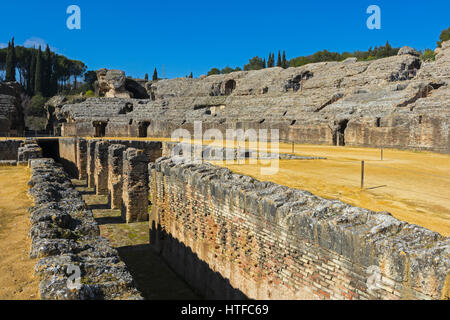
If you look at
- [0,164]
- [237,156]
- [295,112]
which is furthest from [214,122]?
[0,164]

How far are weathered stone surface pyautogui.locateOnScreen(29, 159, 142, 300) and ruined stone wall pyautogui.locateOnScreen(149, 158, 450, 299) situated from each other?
219cm

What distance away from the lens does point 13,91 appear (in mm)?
36281

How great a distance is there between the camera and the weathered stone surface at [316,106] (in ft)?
54.7

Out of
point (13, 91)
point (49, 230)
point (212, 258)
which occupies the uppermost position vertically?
point (13, 91)

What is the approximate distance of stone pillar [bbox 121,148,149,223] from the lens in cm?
1095

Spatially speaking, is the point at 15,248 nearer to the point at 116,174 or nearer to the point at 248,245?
the point at 248,245

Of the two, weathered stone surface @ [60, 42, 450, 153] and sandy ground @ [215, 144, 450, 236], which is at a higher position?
weathered stone surface @ [60, 42, 450, 153]

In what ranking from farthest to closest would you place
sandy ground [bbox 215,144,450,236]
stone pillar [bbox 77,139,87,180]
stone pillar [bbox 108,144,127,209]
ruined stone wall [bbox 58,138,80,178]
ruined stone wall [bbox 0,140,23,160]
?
1. ruined stone wall [bbox 58,138,80,178]
2. stone pillar [bbox 77,139,87,180]
3. ruined stone wall [bbox 0,140,23,160]
4. stone pillar [bbox 108,144,127,209]
5. sandy ground [bbox 215,144,450,236]

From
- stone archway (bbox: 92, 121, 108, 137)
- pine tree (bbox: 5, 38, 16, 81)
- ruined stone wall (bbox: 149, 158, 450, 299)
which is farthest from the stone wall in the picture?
pine tree (bbox: 5, 38, 16, 81)

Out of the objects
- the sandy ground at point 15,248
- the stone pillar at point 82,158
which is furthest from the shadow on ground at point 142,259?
the stone pillar at point 82,158

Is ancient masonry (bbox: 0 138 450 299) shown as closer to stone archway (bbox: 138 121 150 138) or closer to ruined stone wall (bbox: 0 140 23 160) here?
ruined stone wall (bbox: 0 140 23 160)

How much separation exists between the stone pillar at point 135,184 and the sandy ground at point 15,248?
365 centimetres

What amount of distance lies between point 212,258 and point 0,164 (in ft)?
31.1
